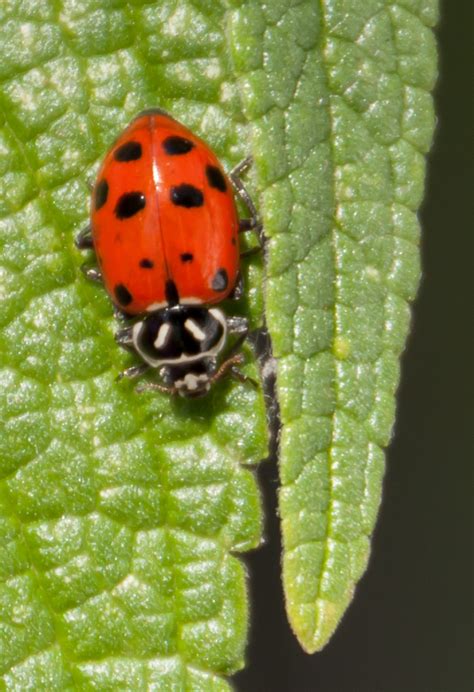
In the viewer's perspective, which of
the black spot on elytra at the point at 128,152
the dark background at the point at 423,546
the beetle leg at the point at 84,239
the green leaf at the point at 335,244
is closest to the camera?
the green leaf at the point at 335,244

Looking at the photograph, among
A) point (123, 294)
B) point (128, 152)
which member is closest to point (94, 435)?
point (123, 294)

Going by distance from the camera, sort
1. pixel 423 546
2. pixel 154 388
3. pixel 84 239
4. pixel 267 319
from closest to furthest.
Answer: pixel 267 319 < pixel 84 239 < pixel 154 388 < pixel 423 546

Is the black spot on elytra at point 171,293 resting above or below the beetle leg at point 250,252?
below

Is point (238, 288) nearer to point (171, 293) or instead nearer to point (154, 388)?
point (171, 293)

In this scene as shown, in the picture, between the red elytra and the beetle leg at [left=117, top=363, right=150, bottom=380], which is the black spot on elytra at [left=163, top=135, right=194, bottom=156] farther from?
the beetle leg at [left=117, top=363, right=150, bottom=380]

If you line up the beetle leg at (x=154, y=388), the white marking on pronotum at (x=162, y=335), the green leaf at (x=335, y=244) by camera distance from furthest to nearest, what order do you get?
1. the white marking on pronotum at (x=162, y=335)
2. the beetle leg at (x=154, y=388)
3. the green leaf at (x=335, y=244)

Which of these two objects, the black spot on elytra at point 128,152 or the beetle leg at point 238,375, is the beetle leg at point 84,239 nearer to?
the black spot on elytra at point 128,152

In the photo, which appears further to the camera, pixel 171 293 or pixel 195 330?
pixel 195 330

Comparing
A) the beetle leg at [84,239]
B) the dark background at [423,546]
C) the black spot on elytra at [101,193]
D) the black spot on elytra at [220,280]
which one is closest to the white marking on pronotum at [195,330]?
the black spot on elytra at [220,280]
